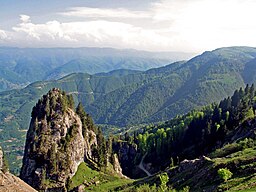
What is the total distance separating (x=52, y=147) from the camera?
175m

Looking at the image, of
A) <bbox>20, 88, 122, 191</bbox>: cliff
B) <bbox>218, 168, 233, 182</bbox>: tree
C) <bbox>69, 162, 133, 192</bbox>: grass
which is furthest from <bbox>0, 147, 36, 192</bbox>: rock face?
<bbox>218, 168, 233, 182</bbox>: tree

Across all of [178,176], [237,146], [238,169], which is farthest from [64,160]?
[238,169]

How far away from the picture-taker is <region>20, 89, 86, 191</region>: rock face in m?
170

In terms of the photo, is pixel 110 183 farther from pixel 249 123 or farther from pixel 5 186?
pixel 249 123

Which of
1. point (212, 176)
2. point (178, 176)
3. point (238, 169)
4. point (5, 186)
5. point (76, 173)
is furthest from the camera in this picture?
point (76, 173)

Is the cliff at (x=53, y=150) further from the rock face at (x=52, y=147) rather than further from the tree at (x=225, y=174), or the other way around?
the tree at (x=225, y=174)

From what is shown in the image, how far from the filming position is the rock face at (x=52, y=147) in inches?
6698

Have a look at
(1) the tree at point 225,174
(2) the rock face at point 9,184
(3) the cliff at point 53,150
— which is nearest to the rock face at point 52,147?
(3) the cliff at point 53,150

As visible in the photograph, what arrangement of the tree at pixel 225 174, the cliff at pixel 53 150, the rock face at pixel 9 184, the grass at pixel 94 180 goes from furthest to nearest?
the cliff at pixel 53 150 < the grass at pixel 94 180 < the rock face at pixel 9 184 < the tree at pixel 225 174

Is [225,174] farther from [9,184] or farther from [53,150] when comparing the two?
[53,150]

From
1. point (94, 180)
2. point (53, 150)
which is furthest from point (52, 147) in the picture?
point (94, 180)

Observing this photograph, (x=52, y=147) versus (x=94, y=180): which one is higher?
(x=52, y=147)

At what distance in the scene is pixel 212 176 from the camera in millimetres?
102312

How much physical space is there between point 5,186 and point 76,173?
65.9 m
